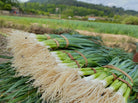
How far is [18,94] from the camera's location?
3.15 feet

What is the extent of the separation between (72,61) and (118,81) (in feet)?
1.81

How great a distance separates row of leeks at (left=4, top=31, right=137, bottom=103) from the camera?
0.79m

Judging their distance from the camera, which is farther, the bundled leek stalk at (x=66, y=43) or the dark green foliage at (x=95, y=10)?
the dark green foliage at (x=95, y=10)

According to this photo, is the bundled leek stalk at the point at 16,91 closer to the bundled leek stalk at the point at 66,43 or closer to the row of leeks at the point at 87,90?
the row of leeks at the point at 87,90

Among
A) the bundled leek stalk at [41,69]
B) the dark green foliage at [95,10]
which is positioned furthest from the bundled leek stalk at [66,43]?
the dark green foliage at [95,10]

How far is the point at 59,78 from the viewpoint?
901mm

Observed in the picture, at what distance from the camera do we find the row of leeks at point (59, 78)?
79cm

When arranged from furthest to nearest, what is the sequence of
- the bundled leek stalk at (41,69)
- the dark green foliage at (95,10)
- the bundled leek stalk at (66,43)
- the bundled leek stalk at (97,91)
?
the dark green foliage at (95,10) < the bundled leek stalk at (66,43) < the bundled leek stalk at (41,69) < the bundled leek stalk at (97,91)

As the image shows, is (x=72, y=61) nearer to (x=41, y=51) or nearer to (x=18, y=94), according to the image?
(x=41, y=51)

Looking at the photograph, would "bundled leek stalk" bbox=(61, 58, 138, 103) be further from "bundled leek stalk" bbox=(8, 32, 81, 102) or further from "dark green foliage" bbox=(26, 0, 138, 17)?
"dark green foliage" bbox=(26, 0, 138, 17)

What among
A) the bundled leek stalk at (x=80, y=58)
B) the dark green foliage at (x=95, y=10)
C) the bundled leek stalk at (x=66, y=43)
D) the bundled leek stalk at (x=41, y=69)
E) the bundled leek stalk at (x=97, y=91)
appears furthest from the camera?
the dark green foliage at (x=95, y=10)

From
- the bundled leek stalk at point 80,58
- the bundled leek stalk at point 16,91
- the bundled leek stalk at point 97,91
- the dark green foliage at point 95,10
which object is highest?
the dark green foliage at point 95,10

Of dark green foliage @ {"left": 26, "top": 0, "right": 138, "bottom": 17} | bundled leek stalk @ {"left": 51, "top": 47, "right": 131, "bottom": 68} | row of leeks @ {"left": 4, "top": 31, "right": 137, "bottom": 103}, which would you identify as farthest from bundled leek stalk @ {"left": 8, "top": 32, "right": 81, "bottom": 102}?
dark green foliage @ {"left": 26, "top": 0, "right": 138, "bottom": 17}

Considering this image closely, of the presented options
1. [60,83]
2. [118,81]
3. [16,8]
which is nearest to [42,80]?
[60,83]
